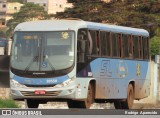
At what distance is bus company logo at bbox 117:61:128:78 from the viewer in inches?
1283

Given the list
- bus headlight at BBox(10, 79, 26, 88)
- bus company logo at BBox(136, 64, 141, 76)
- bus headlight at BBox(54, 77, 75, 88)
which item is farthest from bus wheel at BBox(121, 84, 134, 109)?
bus headlight at BBox(10, 79, 26, 88)

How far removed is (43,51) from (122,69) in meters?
4.51

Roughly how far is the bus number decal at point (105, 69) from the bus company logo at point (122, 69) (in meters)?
0.75

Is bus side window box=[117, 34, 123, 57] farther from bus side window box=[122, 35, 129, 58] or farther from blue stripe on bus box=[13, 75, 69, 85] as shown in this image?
blue stripe on bus box=[13, 75, 69, 85]

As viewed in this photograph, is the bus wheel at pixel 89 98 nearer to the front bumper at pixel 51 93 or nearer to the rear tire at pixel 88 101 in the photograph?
the rear tire at pixel 88 101

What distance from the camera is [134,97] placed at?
34.3 meters

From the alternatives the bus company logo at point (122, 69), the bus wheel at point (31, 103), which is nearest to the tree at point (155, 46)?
the bus company logo at point (122, 69)

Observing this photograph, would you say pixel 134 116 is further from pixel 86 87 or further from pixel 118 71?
pixel 118 71

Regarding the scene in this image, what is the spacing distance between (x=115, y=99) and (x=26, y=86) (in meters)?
4.80

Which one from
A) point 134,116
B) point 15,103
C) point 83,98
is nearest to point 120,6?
point 15,103

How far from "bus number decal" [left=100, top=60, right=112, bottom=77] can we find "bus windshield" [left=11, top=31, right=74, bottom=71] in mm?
2336

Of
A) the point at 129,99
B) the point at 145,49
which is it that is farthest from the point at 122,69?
the point at 145,49

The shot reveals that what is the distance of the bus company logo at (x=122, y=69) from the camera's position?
3259 cm

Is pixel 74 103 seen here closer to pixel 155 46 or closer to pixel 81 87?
pixel 81 87
